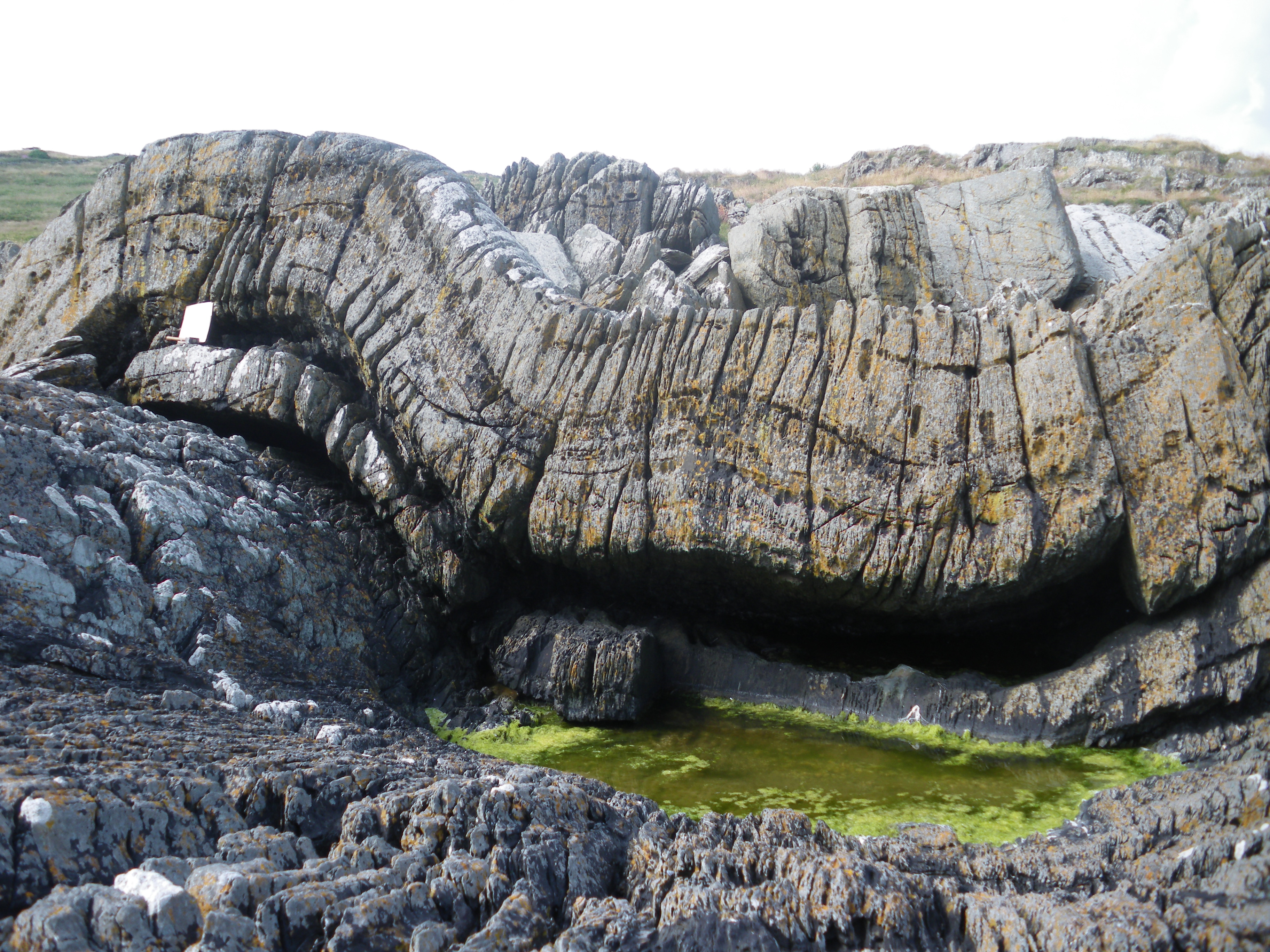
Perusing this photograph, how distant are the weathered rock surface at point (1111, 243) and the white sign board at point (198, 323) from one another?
1791cm

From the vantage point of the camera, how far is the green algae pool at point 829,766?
7.80 meters

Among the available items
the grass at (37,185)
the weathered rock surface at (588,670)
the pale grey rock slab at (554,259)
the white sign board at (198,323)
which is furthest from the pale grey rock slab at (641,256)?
the grass at (37,185)

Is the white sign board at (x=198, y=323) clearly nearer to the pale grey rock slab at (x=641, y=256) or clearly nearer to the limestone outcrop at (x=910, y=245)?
the pale grey rock slab at (x=641, y=256)

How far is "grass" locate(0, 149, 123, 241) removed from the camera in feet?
137

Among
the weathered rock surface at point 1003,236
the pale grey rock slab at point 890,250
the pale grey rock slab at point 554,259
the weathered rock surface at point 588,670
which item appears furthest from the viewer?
the pale grey rock slab at point 554,259

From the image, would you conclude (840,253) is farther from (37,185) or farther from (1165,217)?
(37,185)

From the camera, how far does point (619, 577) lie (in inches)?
478

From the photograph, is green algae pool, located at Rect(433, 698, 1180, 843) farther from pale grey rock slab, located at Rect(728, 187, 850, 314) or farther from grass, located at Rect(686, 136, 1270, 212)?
grass, located at Rect(686, 136, 1270, 212)

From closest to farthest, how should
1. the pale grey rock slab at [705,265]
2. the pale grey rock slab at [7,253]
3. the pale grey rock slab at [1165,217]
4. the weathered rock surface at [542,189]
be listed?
the pale grey rock slab at [705,265]
the pale grey rock slab at [7,253]
the pale grey rock slab at [1165,217]
the weathered rock surface at [542,189]

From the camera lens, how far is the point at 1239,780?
5.30m

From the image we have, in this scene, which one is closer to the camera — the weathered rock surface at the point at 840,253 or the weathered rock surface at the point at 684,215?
the weathered rock surface at the point at 840,253

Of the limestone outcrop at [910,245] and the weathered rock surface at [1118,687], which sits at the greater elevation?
the limestone outcrop at [910,245]

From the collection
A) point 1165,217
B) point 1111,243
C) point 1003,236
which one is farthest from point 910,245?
point 1165,217

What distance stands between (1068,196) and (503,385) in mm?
36088
